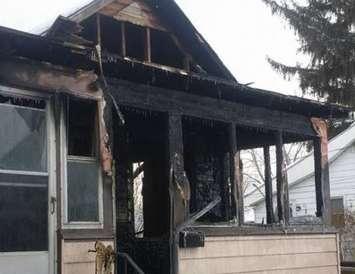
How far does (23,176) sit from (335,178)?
1703cm

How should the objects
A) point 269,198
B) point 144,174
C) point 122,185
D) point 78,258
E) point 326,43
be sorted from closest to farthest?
point 78,258
point 269,198
point 122,185
point 144,174
point 326,43

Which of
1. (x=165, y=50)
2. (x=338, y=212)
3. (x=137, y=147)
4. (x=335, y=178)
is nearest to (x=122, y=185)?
(x=137, y=147)

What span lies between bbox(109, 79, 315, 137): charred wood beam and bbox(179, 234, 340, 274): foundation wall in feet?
6.67

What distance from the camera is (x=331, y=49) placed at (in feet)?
66.2

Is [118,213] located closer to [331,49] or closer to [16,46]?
[16,46]

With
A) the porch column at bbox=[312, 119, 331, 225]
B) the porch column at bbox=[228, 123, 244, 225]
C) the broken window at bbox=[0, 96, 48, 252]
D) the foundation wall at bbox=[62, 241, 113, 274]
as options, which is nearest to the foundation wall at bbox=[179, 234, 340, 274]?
the porch column at bbox=[228, 123, 244, 225]

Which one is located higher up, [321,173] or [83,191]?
[321,173]

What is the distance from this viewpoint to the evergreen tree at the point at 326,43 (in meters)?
20.1

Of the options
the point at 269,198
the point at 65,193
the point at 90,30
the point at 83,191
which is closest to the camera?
the point at 65,193

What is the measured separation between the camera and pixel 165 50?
11.6 metres

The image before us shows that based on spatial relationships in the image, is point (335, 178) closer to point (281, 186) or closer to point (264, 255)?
point (281, 186)

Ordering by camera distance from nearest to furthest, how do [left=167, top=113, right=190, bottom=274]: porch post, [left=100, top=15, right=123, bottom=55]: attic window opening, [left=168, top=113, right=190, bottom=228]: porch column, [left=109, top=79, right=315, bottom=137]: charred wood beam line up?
[left=109, top=79, right=315, bottom=137]: charred wood beam < [left=167, top=113, right=190, bottom=274]: porch post < [left=168, top=113, right=190, bottom=228]: porch column < [left=100, top=15, right=123, bottom=55]: attic window opening

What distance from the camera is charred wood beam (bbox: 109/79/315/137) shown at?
29.2 ft

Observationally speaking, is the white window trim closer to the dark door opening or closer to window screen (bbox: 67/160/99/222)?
window screen (bbox: 67/160/99/222)
